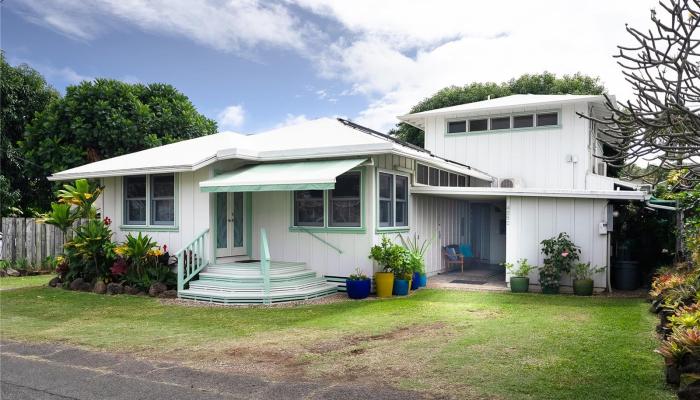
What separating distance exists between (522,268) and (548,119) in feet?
21.0

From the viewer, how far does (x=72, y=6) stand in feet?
45.4

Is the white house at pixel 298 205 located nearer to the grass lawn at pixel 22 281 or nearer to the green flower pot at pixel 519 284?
the green flower pot at pixel 519 284

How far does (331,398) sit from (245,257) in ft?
26.4

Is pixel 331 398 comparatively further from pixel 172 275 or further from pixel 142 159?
pixel 142 159

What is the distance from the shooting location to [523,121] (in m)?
16.5

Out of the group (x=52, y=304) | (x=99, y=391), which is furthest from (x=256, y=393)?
(x=52, y=304)

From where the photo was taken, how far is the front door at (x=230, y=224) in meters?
12.0

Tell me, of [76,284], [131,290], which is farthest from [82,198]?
[131,290]

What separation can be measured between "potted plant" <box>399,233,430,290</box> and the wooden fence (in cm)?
962

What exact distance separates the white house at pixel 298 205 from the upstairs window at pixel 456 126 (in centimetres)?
294

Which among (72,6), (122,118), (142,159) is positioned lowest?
(142,159)

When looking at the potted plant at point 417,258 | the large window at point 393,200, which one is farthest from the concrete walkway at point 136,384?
the large window at point 393,200

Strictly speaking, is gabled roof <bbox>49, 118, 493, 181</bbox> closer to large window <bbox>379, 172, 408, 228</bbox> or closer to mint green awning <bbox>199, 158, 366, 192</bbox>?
mint green awning <bbox>199, 158, 366, 192</bbox>

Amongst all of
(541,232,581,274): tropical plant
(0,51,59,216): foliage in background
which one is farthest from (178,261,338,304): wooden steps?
(0,51,59,216): foliage in background
